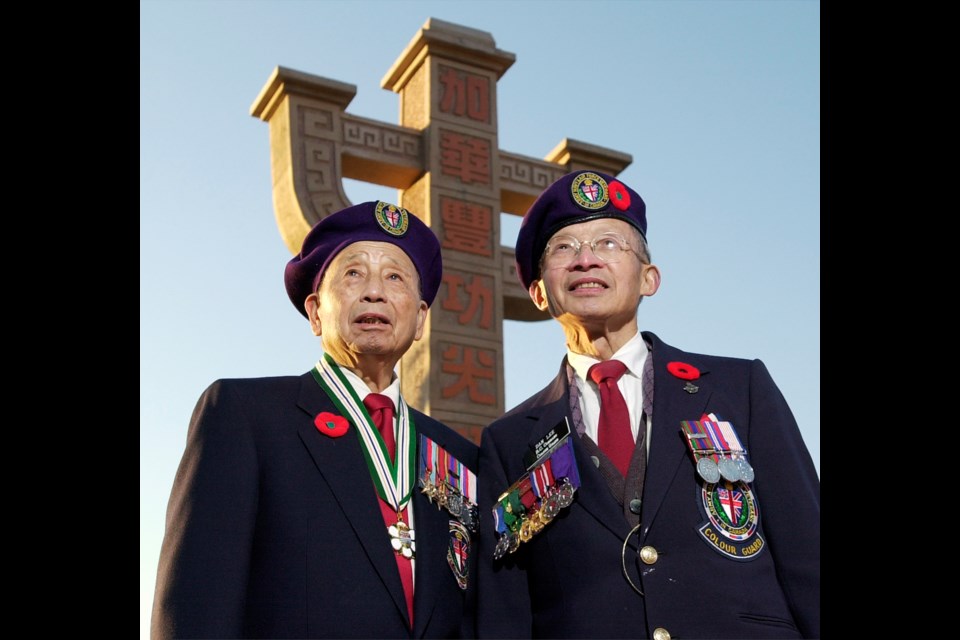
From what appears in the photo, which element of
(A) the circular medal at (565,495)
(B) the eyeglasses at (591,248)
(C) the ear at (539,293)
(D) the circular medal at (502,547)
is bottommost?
(D) the circular medal at (502,547)

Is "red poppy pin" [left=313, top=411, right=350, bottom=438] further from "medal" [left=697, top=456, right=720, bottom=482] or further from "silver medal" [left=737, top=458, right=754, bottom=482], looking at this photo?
"silver medal" [left=737, top=458, right=754, bottom=482]

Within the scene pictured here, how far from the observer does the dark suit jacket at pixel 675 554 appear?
2.89 meters

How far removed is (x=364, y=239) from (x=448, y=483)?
83cm

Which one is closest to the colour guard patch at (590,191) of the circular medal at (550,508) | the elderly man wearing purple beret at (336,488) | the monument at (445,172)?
the elderly man wearing purple beret at (336,488)

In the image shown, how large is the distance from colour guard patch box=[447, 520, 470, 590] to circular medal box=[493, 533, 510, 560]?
0.34 ft

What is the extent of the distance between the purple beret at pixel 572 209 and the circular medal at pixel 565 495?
79 centimetres

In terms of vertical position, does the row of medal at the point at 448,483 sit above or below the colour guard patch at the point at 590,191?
below

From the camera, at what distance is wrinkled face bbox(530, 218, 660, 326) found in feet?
11.2

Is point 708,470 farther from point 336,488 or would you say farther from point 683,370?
point 336,488

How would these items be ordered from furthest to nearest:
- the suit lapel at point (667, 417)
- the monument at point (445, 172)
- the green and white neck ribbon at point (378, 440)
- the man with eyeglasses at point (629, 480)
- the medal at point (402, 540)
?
the monument at point (445, 172)
the green and white neck ribbon at point (378, 440)
the medal at point (402, 540)
the suit lapel at point (667, 417)
the man with eyeglasses at point (629, 480)

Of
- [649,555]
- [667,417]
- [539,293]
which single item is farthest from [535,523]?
[539,293]

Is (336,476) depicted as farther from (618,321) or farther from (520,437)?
(618,321)

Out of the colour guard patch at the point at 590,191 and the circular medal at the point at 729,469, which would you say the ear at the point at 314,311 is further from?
the circular medal at the point at 729,469

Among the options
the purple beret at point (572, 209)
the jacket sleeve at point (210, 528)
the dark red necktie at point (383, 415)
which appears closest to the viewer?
the jacket sleeve at point (210, 528)
